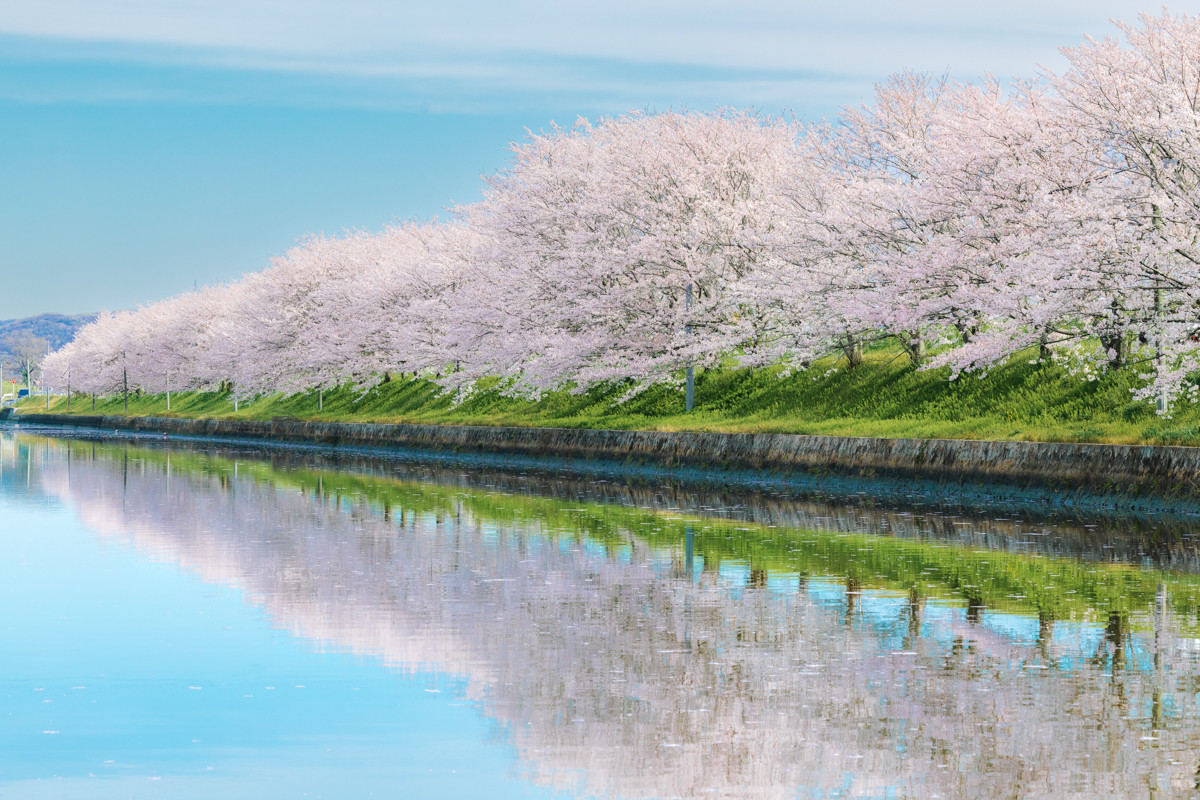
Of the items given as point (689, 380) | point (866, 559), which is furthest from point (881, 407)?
point (866, 559)

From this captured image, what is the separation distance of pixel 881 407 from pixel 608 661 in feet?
95.3

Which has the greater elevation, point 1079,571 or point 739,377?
point 739,377

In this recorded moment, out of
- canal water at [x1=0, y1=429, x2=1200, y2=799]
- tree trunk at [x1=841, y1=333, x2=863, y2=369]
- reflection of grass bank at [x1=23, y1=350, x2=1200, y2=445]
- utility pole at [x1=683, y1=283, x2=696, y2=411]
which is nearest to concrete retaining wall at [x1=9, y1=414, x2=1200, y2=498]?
reflection of grass bank at [x1=23, y1=350, x2=1200, y2=445]

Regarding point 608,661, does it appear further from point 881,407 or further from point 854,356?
point 854,356

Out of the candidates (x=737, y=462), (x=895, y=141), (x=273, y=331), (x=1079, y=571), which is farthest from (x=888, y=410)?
(x=273, y=331)

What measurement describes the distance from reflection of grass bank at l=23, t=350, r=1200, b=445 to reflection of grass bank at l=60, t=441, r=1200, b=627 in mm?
9106

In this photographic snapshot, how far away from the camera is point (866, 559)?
18719 mm

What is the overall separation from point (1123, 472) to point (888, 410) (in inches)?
537

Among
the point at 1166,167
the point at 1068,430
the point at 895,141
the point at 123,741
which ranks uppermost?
the point at 895,141

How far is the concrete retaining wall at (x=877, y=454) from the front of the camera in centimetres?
2505

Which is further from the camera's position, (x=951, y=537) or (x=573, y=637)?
(x=951, y=537)

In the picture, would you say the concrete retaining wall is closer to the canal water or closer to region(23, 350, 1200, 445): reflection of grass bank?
region(23, 350, 1200, 445): reflection of grass bank

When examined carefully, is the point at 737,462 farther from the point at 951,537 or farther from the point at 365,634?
the point at 365,634

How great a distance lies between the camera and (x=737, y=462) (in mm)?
36375
